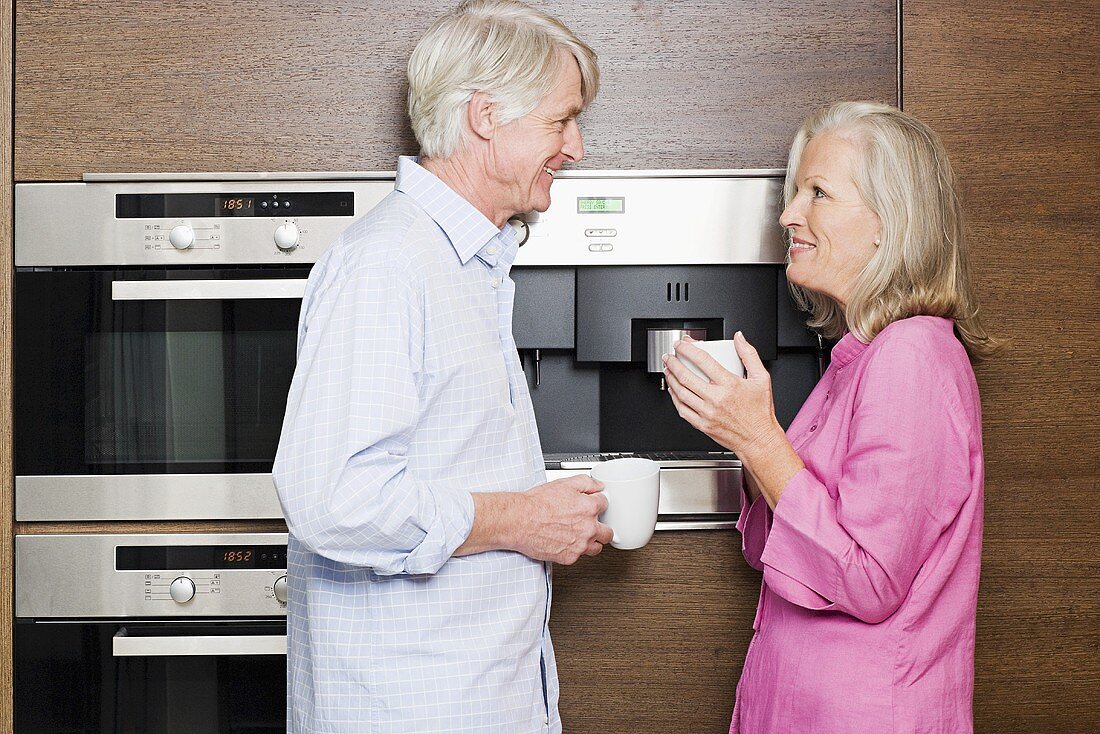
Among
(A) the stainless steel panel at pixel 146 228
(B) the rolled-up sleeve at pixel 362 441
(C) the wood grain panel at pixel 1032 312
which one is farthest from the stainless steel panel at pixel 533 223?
(B) the rolled-up sleeve at pixel 362 441

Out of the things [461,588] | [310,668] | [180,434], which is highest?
[180,434]

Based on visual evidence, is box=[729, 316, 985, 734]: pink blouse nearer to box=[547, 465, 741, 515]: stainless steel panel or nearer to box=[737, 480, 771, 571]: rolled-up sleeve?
box=[737, 480, 771, 571]: rolled-up sleeve

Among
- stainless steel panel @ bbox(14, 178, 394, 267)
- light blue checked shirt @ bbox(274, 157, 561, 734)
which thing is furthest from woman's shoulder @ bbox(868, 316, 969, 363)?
stainless steel panel @ bbox(14, 178, 394, 267)

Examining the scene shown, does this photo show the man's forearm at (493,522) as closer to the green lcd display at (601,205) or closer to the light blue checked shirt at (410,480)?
the light blue checked shirt at (410,480)

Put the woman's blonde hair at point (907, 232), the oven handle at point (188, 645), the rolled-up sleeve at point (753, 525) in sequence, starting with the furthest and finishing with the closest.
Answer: the oven handle at point (188, 645) → the rolled-up sleeve at point (753, 525) → the woman's blonde hair at point (907, 232)

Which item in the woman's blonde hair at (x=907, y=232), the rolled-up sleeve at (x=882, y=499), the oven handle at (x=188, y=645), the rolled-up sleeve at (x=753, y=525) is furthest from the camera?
the oven handle at (x=188, y=645)

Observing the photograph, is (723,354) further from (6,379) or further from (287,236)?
(6,379)

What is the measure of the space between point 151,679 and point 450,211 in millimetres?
923

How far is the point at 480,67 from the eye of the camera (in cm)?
109

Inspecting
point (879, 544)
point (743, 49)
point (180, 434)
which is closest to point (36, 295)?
point (180, 434)

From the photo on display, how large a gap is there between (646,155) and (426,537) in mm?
786

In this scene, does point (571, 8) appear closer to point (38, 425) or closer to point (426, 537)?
point (426, 537)

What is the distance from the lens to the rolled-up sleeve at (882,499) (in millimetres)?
1010

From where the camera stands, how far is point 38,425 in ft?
4.78
